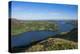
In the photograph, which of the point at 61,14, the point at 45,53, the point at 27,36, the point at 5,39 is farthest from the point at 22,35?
the point at 61,14

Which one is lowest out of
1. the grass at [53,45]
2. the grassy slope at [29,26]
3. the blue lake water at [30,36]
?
the grass at [53,45]

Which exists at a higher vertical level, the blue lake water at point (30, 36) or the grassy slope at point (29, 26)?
the grassy slope at point (29, 26)

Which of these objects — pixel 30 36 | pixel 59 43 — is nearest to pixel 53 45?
pixel 59 43

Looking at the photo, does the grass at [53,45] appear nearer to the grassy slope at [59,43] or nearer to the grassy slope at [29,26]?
the grassy slope at [59,43]

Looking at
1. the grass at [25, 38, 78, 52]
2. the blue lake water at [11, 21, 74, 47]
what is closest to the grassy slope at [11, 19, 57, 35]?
the blue lake water at [11, 21, 74, 47]

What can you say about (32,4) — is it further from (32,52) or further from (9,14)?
(32,52)

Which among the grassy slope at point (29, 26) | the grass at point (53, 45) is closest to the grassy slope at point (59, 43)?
the grass at point (53, 45)

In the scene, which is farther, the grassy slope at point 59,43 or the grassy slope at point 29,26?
the grassy slope at point 59,43

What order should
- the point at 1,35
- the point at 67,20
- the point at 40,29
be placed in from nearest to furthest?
the point at 1,35 → the point at 40,29 → the point at 67,20

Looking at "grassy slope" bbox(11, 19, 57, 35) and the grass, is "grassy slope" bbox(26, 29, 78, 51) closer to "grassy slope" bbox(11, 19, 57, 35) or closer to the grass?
the grass

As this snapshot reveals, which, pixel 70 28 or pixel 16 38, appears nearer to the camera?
pixel 16 38

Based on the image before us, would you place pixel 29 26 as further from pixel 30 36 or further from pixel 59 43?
pixel 59 43
